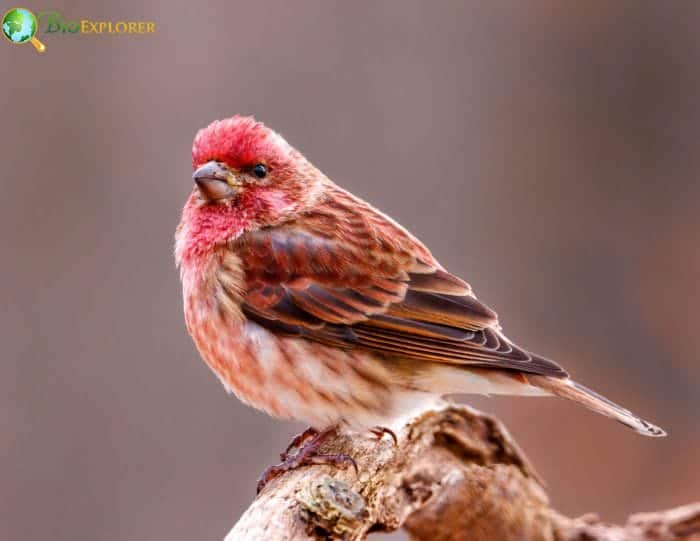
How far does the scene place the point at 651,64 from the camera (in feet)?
33.1

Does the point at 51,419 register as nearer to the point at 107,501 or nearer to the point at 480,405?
the point at 107,501

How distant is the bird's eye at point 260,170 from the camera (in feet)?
20.9

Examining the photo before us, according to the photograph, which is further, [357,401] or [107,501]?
[107,501]

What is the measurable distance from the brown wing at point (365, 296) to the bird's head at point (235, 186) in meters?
0.11

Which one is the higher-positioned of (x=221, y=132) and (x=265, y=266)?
(x=221, y=132)

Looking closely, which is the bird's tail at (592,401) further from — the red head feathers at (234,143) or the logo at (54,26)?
the logo at (54,26)

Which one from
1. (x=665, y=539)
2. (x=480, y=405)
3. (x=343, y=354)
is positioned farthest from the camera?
(x=480, y=405)

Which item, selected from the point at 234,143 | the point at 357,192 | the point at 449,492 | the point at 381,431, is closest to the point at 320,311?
the point at 381,431

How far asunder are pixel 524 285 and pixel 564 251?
0.49m

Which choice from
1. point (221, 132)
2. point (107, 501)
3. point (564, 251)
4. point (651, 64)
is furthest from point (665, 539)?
point (651, 64)

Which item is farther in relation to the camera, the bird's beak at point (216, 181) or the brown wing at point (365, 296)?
the bird's beak at point (216, 181)

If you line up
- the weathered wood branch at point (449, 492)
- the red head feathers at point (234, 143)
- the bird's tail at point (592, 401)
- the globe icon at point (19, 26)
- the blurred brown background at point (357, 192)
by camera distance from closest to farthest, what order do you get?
the weathered wood branch at point (449, 492)
the bird's tail at point (592, 401)
the red head feathers at point (234, 143)
the blurred brown background at point (357, 192)
the globe icon at point (19, 26)

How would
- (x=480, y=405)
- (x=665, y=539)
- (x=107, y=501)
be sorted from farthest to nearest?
(x=480, y=405), (x=107, y=501), (x=665, y=539)

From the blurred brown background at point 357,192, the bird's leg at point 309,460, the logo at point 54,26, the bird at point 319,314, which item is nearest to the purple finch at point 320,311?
the bird at point 319,314
